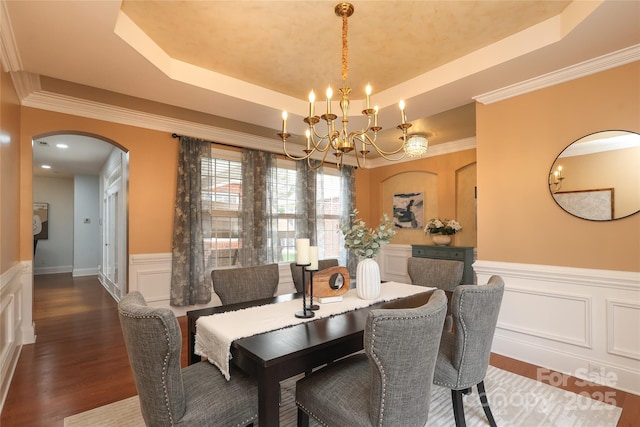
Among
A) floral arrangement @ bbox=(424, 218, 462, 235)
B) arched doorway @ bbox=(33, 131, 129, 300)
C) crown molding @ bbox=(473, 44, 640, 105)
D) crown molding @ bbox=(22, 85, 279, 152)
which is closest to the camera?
crown molding @ bbox=(473, 44, 640, 105)

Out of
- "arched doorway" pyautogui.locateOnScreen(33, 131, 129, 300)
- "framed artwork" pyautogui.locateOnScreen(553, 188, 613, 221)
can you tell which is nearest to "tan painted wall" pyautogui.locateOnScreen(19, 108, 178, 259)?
"arched doorway" pyautogui.locateOnScreen(33, 131, 129, 300)

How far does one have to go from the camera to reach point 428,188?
5.62 metres

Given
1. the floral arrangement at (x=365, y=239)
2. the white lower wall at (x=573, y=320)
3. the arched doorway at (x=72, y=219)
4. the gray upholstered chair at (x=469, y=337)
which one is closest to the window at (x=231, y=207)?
the floral arrangement at (x=365, y=239)

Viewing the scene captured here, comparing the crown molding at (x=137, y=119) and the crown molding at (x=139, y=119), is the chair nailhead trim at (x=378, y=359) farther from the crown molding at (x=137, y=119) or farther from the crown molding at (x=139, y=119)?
the crown molding at (x=137, y=119)

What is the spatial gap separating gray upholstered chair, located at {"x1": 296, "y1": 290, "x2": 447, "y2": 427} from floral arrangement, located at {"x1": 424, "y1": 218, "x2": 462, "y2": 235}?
3.83 meters

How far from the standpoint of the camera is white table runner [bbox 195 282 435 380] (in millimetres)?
1542

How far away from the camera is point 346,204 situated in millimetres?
5996

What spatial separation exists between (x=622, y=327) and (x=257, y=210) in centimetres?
413

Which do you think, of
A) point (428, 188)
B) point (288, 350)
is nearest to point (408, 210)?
point (428, 188)

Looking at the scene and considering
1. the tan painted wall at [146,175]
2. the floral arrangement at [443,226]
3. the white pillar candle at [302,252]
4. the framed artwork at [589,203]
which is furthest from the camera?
the floral arrangement at [443,226]

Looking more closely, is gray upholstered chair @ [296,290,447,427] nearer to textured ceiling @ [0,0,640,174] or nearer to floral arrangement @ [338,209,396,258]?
floral arrangement @ [338,209,396,258]

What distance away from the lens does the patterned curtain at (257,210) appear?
4.57 meters

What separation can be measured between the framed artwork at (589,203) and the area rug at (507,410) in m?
1.38

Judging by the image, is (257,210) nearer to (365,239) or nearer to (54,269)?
(365,239)
